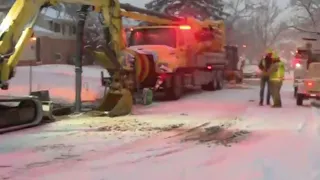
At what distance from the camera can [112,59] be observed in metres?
17.3

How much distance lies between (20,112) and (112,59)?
410cm

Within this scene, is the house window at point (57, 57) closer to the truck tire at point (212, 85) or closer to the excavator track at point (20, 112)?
the truck tire at point (212, 85)

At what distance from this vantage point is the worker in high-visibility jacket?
1952 centimetres

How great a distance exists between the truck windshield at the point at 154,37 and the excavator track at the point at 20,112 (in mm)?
9910

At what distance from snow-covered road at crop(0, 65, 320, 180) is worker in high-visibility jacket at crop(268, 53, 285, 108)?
2410mm

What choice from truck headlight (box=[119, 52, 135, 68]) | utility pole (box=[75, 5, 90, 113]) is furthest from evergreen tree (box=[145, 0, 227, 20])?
utility pole (box=[75, 5, 90, 113])

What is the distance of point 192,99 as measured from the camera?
76.2ft

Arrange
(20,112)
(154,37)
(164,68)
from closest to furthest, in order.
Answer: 1. (20,112)
2. (164,68)
3. (154,37)

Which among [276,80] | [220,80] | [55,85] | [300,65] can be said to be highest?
[300,65]

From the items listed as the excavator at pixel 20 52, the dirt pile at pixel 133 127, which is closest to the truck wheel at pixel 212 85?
the excavator at pixel 20 52

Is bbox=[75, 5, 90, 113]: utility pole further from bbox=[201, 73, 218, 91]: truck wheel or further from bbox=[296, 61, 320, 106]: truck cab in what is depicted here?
bbox=[201, 73, 218, 91]: truck wheel

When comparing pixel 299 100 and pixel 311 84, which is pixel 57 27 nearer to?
pixel 299 100

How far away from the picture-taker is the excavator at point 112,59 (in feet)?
42.9

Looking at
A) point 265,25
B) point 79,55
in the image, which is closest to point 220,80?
point 79,55
